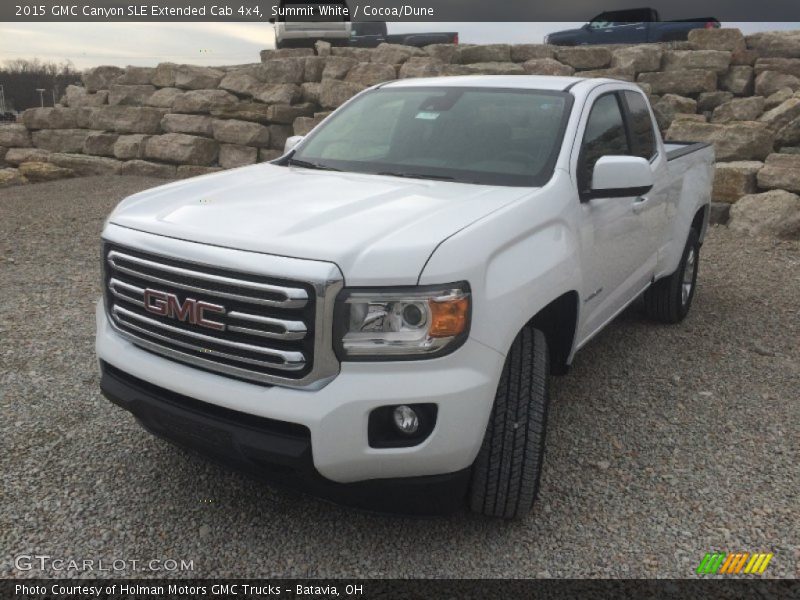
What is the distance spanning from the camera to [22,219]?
903 centimetres

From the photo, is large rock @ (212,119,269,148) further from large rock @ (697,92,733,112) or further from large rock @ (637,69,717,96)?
large rock @ (697,92,733,112)

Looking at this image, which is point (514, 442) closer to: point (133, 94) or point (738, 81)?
point (738, 81)

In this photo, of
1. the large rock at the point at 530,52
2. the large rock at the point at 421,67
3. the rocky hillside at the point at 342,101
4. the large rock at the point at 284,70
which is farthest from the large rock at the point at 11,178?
the large rock at the point at 530,52

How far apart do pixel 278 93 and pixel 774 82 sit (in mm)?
7887

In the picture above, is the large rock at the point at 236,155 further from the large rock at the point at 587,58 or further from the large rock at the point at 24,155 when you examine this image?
the large rock at the point at 587,58

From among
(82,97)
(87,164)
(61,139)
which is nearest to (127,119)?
(87,164)

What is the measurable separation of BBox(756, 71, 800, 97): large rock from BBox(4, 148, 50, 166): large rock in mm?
12630

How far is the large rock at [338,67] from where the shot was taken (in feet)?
40.3

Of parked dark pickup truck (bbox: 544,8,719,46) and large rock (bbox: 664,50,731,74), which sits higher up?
parked dark pickup truck (bbox: 544,8,719,46)

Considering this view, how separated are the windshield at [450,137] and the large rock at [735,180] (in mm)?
5840

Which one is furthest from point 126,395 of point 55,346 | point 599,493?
point 55,346

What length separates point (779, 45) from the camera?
11.2 m

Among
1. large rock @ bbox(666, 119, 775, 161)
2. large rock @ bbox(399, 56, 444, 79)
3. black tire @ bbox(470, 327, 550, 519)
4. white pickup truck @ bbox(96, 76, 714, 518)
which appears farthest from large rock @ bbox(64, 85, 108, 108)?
black tire @ bbox(470, 327, 550, 519)

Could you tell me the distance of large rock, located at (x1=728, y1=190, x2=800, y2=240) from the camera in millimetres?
8164
